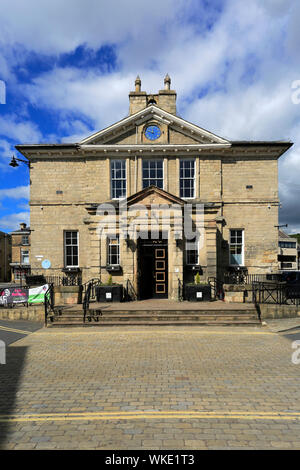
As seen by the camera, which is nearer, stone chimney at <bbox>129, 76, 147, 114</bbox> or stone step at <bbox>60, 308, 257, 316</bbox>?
stone step at <bbox>60, 308, 257, 316</bbox>

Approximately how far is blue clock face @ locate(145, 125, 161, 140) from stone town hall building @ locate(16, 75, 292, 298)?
65mm

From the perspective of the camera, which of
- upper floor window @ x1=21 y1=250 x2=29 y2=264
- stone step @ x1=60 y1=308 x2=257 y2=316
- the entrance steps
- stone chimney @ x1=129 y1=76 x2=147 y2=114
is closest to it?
the entrance steps

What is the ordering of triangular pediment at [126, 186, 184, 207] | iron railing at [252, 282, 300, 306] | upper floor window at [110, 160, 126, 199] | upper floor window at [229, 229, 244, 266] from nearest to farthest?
iron railing at [252, 282, 300, 306] → triangular pediment at [126, 186, 184, 207] → upper floor window at [110, 160, 126, 199] → upper floor window at [229, 229, 244, 266]

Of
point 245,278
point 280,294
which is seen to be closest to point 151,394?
point 280,294

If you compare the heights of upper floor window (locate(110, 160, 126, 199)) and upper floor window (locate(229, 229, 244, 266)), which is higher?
upper floor window (locate(110, 160, 126, 199))

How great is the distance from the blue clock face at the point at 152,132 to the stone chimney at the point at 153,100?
2.11 metres

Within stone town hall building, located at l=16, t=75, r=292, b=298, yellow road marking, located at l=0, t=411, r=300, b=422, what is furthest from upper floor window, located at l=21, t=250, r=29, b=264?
yellow road marking, located at l=0, t=411, r=300, b=422

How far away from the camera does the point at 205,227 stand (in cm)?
1558

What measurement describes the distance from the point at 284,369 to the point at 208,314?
4797 mm

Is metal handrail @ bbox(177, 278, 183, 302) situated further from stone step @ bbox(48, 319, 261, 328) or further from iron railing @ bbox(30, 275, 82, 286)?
iron railing @ bbox(30, 275, 82, 286)

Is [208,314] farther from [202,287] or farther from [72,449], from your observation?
[72,449]

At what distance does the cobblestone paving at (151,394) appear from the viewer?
13.5 ft

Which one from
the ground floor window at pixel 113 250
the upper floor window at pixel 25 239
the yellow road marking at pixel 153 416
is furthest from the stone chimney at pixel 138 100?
the upper floor window at pixel 25 239

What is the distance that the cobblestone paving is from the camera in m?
4.12
